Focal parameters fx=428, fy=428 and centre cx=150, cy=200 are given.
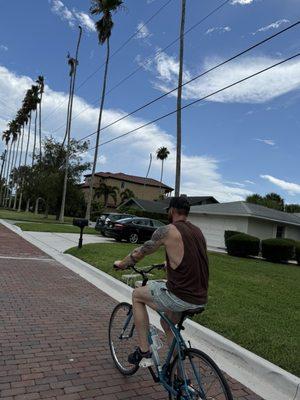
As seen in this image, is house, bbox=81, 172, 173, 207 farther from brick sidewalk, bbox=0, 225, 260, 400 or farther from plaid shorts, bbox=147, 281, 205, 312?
plaid shorts, bbox=147, 281, 205, 312

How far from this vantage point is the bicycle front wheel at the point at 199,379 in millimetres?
3277

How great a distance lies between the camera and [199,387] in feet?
11.4

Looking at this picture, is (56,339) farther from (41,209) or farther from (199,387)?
(41,209)

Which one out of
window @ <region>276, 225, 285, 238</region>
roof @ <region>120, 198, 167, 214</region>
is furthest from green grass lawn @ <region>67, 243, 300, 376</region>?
roof @ <region>120, 198, 167, 214</region>

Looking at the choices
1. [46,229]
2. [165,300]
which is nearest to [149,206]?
[46,229]

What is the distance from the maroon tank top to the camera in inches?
146

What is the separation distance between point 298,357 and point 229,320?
1.70 meters

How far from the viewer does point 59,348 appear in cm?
530

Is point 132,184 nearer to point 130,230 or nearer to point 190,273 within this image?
point 130,230

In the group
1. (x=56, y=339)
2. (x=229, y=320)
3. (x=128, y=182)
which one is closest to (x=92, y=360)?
(x=56, y=339)

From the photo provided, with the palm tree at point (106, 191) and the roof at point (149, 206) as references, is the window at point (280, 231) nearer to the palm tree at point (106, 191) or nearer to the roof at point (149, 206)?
the roof at point (149, 206)

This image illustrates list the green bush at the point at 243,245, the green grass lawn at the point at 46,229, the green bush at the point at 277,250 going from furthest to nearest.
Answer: the green grass lawn at the point at 46,229 → the green bush at the point at 243,245 → the green bush at the point at 277,250

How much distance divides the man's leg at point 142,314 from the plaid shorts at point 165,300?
86mm

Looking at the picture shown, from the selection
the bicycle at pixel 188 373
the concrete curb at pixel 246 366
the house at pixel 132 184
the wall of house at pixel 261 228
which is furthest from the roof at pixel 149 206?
the bicycle at pixel 188 373
